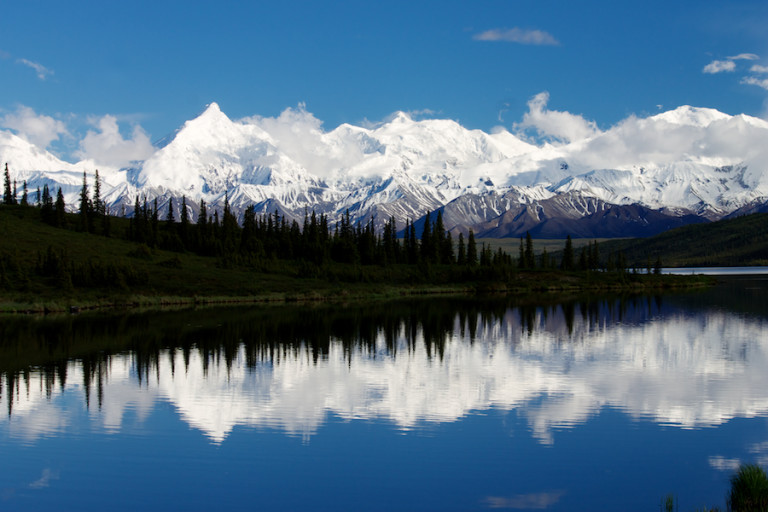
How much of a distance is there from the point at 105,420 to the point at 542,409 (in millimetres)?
19112

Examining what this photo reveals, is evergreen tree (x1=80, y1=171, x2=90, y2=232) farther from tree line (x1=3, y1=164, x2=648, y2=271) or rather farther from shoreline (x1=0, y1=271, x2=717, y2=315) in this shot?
shoreline (x1=0, y1=271, x2=717, y2=315)

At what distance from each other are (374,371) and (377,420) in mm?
13144

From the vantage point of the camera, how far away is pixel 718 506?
20422 millimetres

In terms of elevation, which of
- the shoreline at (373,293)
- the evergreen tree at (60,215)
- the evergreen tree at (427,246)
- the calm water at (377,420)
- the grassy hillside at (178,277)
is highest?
the evergreen tree at (60,215)

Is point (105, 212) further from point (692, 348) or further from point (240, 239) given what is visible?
point (692, 348)

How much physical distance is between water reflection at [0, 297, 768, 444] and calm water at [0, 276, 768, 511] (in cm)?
20

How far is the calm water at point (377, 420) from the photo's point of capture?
2239cm

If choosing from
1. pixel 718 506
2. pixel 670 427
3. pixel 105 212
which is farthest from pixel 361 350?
pixel 105 212

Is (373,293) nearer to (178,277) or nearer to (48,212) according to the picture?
(178,277)

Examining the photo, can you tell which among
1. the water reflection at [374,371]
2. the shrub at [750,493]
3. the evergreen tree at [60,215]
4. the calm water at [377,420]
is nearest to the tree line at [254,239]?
the evergreen tree at [60,215]

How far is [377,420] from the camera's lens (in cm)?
3136

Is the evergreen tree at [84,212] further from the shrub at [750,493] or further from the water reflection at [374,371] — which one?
the shrub at [750,493]

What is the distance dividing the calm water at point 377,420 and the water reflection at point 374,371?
0.20m

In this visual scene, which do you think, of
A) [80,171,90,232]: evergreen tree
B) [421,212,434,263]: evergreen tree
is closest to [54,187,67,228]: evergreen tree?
[80,171,90,232]: evergreen tree
